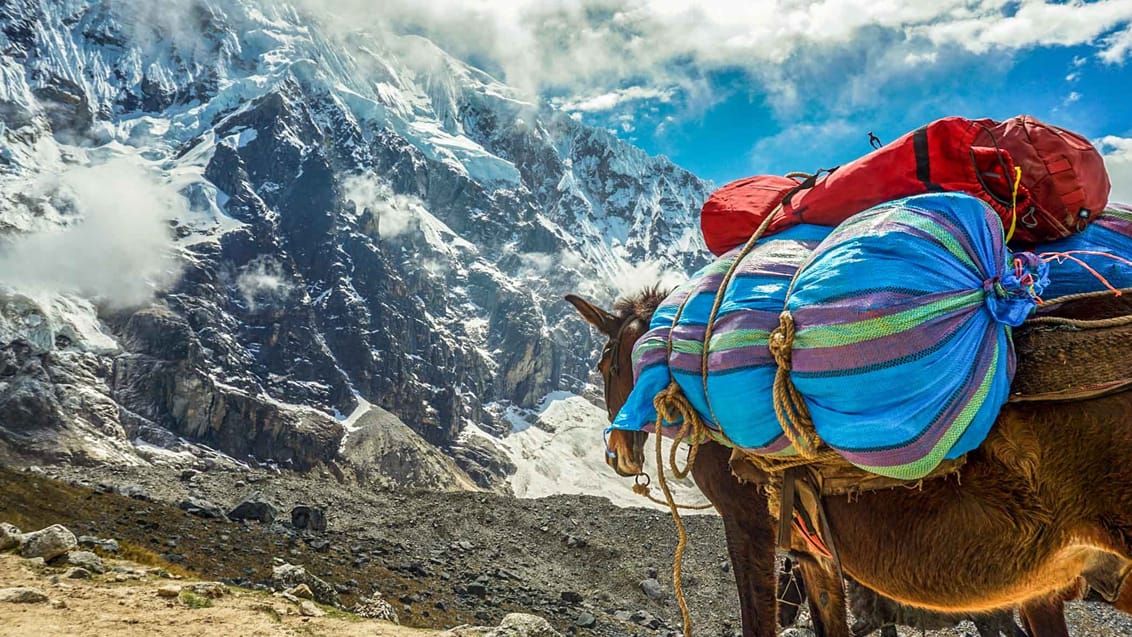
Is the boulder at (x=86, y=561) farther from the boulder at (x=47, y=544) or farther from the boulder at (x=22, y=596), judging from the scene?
the boulder at (x=22, y=596)

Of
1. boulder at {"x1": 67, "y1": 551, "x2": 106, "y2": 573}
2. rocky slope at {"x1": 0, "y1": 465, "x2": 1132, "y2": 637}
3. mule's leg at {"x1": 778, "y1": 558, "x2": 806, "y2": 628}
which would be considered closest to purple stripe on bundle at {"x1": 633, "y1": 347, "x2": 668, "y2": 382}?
mule's leg at {"x1": 778, "y1": 558, "x2": 806, "y2": 628}

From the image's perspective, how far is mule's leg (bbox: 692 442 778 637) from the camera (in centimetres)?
371

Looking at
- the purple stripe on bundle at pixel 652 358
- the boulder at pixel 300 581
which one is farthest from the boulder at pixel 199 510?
the purple stripe on bundle at pixel 652 358

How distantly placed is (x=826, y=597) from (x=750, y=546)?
1.00m

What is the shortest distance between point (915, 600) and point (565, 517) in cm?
3212

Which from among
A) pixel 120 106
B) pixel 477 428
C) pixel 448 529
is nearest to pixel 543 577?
pixel 448 529

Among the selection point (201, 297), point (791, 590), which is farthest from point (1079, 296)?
point (201, 297)

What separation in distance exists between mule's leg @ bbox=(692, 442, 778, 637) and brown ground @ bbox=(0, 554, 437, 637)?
4.20 meters

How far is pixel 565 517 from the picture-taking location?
3350 cm

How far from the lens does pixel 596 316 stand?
4.73 metres

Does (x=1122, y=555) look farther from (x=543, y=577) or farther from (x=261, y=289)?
(x=261, y=289)

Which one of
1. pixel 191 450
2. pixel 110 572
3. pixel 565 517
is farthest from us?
pixel 191 450

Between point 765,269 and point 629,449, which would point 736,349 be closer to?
point 765,269

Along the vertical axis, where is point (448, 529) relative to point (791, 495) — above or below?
below
